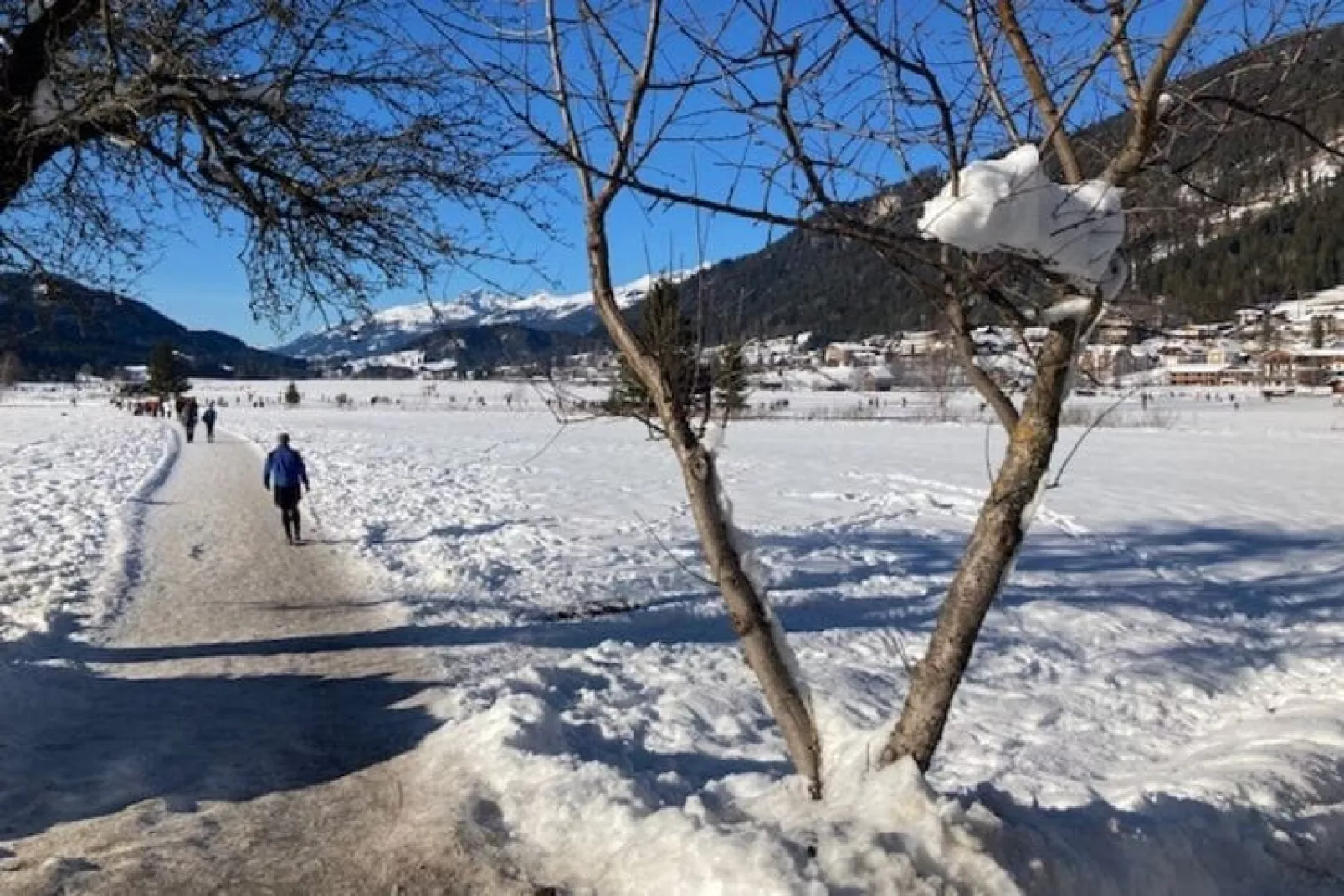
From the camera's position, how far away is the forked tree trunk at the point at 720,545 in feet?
12.3

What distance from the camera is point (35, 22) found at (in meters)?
5.94

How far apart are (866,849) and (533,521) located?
46.2 ft

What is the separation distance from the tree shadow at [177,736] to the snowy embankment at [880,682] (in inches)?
23.1

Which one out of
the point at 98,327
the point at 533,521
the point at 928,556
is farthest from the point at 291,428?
the point at 98,327

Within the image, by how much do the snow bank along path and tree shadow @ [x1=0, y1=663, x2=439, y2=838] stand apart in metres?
0.01

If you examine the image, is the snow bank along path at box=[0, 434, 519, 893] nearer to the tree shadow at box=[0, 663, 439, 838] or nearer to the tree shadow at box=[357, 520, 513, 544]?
the tree shadow at box=[0, 663, 439, 838]

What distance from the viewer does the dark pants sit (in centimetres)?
1385

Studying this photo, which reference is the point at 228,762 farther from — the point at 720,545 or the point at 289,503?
the point at 289,503

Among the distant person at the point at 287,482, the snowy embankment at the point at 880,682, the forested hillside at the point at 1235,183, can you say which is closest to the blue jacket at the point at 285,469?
the distant person at the point at 287,482

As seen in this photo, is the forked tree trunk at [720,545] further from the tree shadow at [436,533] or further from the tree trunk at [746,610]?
the tree shadow at [436,533]

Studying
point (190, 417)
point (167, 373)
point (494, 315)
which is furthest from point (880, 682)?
point (167, 373)

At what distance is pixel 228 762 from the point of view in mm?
5641

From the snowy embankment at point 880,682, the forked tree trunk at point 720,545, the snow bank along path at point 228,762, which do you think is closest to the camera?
the snowy embankment at point 880,682

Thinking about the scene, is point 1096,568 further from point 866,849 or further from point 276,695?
point 866,849
